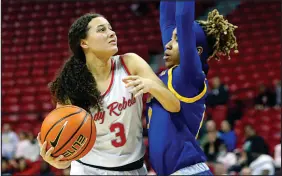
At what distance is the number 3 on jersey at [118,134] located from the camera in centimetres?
297

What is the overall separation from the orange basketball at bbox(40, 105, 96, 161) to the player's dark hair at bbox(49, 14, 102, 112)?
7.3 inches

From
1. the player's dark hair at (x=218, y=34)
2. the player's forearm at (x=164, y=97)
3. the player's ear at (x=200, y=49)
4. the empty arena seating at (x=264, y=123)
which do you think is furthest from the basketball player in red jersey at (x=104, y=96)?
the empty arena seating at (x=264, y=123)

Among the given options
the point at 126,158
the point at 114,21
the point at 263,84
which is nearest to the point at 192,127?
the point at 126,158

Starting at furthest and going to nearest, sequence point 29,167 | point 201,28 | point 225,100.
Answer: point 225,100, point 29,167, point 201,28

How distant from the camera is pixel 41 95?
10.6m

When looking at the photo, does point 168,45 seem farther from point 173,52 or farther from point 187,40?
point 187,40

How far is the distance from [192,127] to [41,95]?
26.1ft

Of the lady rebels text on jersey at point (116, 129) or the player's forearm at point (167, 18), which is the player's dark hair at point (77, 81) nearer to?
the lady rebels text on jersey at point (116, 129)

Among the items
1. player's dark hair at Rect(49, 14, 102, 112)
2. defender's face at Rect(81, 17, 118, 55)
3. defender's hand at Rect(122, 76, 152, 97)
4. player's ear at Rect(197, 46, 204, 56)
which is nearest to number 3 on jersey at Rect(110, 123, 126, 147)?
player's dark hair at Rect(49, 14, 102, 112)

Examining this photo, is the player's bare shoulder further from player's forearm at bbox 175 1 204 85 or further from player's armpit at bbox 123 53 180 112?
player's forearm at bbox 175 1 204 85

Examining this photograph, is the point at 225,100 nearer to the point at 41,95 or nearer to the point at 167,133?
the point at 41,95

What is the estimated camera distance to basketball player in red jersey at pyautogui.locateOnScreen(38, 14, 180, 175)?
117 inches

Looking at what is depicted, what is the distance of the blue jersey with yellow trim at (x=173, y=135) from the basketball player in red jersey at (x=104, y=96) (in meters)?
0.12

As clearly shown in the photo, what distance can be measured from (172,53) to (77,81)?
538 mm
